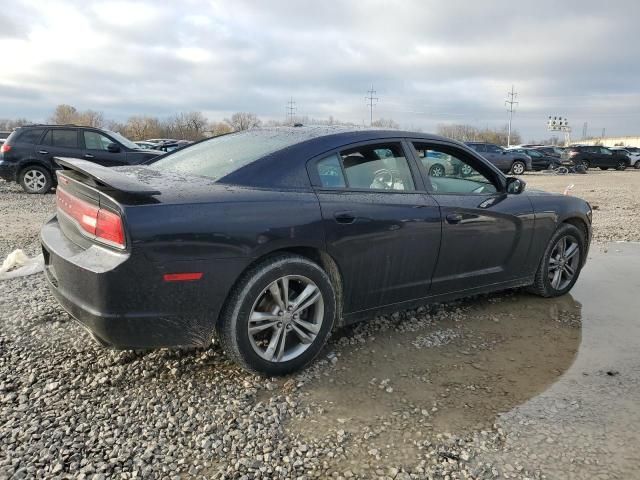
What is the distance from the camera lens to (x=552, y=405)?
2949mm

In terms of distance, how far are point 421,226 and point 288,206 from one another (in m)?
1.05

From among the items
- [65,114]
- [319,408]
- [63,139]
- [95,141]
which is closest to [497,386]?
[319,408]

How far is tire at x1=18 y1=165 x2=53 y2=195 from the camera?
38.9 ft

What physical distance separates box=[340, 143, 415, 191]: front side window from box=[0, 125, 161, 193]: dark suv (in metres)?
9.20

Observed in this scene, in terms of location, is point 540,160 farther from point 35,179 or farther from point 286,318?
point 286,318

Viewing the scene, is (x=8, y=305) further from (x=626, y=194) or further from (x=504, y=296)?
(x=626, y=194)

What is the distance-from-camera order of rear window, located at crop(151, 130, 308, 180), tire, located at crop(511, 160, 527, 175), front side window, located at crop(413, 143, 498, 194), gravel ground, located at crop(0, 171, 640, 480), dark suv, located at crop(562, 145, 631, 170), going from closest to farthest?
gravel ground, located at crop(0, 171, 640, 480)
rear window, located at crop(151, 130, 308, 180)
front side window, located at crop(413, 143, 498, 194)
tire, located at crop(511, 160, 527, 175)
dark suv, located at crop(562, 145, 631, 170)

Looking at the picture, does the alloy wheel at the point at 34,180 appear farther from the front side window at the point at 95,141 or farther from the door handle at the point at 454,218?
the door handle at the point at 454,218

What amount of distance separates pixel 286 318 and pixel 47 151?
35.8ft

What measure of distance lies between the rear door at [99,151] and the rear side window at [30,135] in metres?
1.02

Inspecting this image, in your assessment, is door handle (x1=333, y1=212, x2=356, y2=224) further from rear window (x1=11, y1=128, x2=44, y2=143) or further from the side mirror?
rear window (x1=11, y1=128, x2=44, y2=143)

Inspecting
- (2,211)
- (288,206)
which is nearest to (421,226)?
(288,206)

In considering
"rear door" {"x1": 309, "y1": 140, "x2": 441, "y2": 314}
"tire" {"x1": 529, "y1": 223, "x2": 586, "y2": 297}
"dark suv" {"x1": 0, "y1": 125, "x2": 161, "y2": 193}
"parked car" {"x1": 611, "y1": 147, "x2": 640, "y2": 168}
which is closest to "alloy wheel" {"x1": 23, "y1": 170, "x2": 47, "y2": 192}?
"dark suv" {"x1": 0, "y1": 125, "x2": 161, "y2": 193}

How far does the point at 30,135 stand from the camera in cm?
1185
